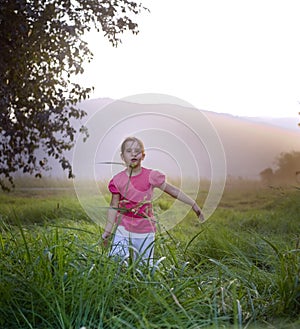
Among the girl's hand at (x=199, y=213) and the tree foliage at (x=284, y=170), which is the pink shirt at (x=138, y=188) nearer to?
the girl's hand at (x=199, y=213)

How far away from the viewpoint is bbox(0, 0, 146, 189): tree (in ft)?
14.5

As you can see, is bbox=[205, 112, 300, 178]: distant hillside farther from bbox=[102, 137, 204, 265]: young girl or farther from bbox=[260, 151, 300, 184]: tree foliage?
bbox=[102, 137, 204, 265]: young girl

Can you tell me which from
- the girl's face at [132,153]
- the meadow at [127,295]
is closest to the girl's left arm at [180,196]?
the girl's face at [132,153]

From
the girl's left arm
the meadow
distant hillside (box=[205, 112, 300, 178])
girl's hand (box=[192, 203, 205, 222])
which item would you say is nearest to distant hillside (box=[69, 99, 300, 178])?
distant hillside (box=[205, 112, 300, 178])

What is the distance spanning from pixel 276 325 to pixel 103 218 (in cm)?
198

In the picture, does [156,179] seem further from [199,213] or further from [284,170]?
[284,170]

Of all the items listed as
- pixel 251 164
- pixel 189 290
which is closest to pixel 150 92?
pixel 251 164

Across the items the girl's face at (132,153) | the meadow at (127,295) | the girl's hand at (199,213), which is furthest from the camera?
the girl's face at (132,153)

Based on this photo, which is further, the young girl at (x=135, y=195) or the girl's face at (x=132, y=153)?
the girl's face at (x=132, y=153)

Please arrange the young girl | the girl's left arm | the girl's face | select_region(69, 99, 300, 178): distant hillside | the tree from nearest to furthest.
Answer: the girl's left arm < the young girl < the girl's face < select_region(69, 99, 300, 178): distant hillside < the tree

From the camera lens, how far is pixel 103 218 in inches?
138

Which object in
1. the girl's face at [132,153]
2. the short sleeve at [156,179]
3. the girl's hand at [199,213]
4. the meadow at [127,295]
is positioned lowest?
the meadow at [127,295]

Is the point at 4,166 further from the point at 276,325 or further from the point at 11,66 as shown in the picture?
the point at 276,325

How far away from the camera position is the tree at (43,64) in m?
4.43
